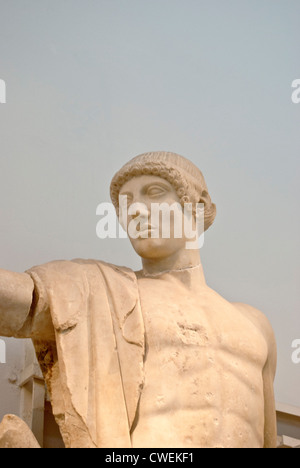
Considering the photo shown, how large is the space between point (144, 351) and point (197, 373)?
30 centimetres

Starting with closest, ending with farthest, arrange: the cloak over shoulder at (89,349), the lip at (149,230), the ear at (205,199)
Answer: the cloak over shoulder at (89,349) → the lip at (149,230) → the ear at (205,199)

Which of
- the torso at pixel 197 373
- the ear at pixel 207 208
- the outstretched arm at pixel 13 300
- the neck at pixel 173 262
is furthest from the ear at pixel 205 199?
the outstretched arm at pixel 13 300

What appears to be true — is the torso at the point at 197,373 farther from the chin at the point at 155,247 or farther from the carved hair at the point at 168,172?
the carved hair at the point at 168,172

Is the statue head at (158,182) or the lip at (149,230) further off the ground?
the statue head at (158,182)

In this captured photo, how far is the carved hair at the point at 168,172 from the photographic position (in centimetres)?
461

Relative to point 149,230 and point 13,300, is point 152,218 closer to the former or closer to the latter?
point 149,230

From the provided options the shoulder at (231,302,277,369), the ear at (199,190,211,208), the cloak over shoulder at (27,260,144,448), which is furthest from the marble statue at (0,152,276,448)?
the ear at (199,190,211,208)

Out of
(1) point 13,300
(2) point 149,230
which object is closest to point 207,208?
(2) point 149,230

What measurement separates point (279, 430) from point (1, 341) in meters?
2.25

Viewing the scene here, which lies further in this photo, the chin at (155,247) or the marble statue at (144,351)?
the chin at (155,247)

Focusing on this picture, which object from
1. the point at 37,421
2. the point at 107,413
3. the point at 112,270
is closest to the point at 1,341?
the point at 37,421

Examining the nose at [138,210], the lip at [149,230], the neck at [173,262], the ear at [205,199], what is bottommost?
the neck at [173,262]

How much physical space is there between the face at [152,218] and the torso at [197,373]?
0.20m
